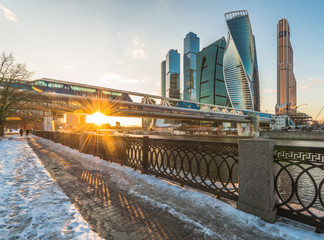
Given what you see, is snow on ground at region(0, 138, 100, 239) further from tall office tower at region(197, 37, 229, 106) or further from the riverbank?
tall office tower at region(197, 37, 229, 106)

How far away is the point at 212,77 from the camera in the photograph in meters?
140

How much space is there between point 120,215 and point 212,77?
497 ft

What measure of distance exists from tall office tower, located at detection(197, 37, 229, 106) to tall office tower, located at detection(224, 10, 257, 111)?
62.2 ft

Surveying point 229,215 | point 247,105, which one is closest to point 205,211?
point 229,215

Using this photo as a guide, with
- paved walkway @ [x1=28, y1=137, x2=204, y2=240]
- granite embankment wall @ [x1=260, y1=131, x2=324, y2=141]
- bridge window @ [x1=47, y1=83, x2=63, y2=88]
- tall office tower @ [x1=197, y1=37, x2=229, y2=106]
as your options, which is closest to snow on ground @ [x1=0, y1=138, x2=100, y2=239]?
paved walkway @ [x1=28, y1=137, x2=204, y2=240]

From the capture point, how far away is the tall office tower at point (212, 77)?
13988 centimetres

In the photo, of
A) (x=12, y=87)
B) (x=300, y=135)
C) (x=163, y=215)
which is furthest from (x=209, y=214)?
(x=300, y=135)

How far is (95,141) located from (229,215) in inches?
335

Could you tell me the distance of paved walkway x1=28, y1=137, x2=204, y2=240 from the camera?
242 centimetres

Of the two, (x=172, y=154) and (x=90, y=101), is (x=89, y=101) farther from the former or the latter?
(x=172, y=154)

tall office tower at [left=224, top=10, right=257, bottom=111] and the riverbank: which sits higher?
tall office tower at [left=224, top=10, right=257, bottom=111]

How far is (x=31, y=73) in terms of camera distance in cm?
1886

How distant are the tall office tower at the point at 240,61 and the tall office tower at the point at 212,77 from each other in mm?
18946

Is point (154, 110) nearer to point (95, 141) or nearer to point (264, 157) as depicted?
point (95, 141)
